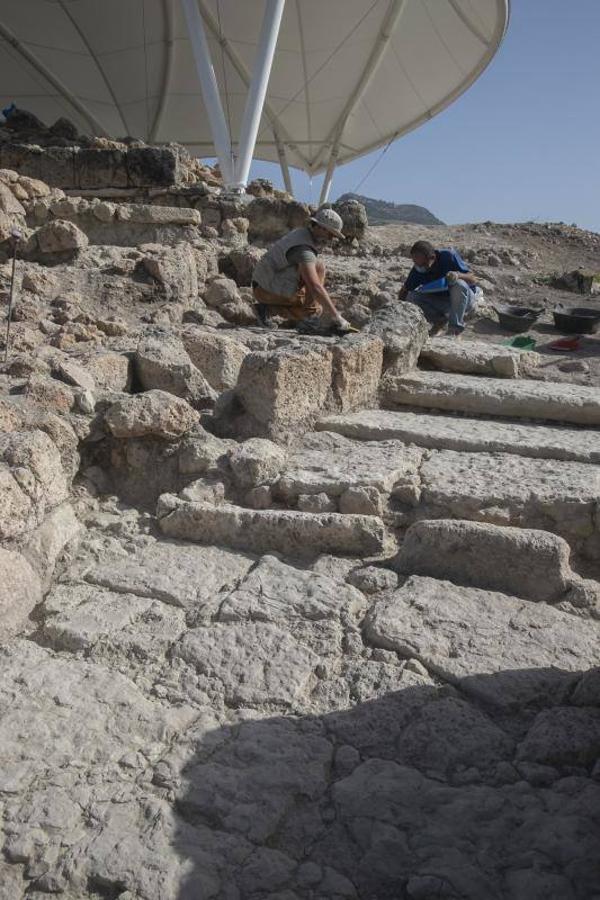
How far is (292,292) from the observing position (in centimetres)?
677

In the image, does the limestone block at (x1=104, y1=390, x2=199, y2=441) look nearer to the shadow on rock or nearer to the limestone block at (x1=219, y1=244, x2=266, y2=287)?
the shadow on rock

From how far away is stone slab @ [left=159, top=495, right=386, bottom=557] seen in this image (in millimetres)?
3238

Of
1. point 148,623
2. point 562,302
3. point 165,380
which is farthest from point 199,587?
point 562,302

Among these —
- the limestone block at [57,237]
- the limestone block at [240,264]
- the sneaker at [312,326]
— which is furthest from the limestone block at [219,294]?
the limestone block at [57,237]

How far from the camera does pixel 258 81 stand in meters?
15.1

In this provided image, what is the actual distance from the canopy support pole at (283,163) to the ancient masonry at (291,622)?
21872 mm

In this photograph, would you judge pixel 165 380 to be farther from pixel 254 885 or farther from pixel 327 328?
pixel 254 885

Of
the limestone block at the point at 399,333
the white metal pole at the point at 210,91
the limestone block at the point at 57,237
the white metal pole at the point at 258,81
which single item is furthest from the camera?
the white metal pole at the point at 210,91

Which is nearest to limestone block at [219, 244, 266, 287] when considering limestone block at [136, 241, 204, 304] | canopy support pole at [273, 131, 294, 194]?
limestone block at [136, 241, 204, 304]

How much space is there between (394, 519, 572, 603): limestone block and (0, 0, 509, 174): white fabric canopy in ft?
65.0

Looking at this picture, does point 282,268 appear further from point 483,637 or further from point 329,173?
point 329,173

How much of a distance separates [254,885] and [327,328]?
15.9 feet

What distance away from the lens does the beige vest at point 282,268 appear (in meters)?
6.68

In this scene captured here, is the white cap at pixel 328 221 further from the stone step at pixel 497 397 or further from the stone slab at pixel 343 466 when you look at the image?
the stone slab at pixel 343 466
